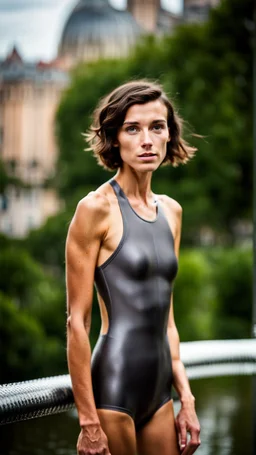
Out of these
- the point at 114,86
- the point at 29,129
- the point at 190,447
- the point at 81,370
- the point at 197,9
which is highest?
the point at 81,370

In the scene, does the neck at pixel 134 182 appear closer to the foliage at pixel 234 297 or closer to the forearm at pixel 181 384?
the forearm at pixel 181 384

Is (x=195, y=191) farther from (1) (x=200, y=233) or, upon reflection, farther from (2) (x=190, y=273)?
(2) (x=190, y=273)

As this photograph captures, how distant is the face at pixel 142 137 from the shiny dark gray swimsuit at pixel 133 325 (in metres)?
0.09

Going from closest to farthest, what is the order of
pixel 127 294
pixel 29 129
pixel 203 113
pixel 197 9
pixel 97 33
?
pixel 127 294, pixel 203 113, pixel 29 129, pixel 97 33, pixel 197 9

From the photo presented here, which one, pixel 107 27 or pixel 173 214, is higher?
pixel 173 214

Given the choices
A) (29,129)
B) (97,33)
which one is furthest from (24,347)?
(97,33)

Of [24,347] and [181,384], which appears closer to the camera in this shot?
[181,384]

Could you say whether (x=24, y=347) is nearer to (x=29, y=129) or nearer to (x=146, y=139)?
(x=29, y=129)

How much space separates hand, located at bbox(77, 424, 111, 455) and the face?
586mm

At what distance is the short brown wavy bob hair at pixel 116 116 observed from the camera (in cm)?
228

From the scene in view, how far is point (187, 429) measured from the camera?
7.64ft

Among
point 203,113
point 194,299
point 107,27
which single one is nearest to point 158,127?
point 194,299

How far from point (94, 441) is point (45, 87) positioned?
18.7 meters

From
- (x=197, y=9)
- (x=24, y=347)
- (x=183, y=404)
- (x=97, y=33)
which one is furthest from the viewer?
(x=197, y=9)
